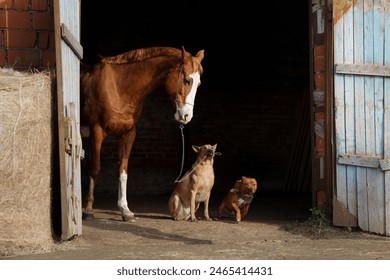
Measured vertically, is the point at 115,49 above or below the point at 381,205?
above

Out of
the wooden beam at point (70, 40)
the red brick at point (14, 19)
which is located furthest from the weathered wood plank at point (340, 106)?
the red brick at point (14, 19)

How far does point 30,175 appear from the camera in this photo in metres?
7.01

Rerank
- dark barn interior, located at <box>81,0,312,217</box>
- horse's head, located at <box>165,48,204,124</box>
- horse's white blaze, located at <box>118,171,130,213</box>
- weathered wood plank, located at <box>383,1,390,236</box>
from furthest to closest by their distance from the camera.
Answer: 1. dark barn interior, located at <box>81,0,312,217</box>
2. horse's white blaze, located at <box>118,171,130,213</box>
3. horse's head, located at <box>165,48,204,124</box>
4. weathered wood plank, located at <box>383,1,390,236</box>

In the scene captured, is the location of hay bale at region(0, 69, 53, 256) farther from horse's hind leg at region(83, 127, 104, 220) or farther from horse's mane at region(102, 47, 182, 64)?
horse's mane at region(102, 47, 182, 64)

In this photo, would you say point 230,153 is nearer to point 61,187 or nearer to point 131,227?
point 131,227

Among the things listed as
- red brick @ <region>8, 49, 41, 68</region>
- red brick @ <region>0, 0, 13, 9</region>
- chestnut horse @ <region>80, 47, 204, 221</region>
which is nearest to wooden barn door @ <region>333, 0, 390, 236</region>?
chestnut horse @ <region>80, 47, 204, 221</region>

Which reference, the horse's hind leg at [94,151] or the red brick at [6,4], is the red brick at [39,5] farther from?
the horse's hind leg at [94,151]

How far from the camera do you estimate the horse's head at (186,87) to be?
896 cm

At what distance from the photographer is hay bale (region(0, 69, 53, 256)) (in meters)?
6.90

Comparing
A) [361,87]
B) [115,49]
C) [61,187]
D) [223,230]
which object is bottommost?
[223,230]

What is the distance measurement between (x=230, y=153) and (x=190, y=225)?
5555 millimetres

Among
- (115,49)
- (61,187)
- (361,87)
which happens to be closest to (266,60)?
(115,49)

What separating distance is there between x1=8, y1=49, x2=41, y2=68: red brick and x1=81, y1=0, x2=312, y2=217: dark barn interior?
219 inches

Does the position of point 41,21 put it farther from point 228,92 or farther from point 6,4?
point 228,92
